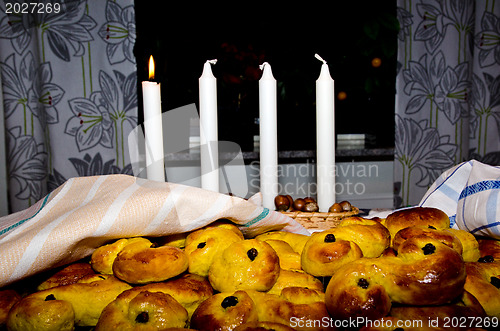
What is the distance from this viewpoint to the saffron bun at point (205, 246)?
1.59ft

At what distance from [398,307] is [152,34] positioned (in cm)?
250

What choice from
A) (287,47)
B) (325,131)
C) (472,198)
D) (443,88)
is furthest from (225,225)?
(287,47)

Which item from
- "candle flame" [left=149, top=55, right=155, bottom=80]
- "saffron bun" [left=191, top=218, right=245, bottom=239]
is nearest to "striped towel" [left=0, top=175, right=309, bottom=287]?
"saffron bun" [left=191, top=218, right=245, bottom=239]

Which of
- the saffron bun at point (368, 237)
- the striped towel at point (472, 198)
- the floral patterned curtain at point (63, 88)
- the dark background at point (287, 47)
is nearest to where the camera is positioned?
the saffron bun at point (368, 237)

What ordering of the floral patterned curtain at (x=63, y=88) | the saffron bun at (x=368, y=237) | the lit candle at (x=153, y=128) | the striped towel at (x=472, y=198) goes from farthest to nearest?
1. the floral patterned curtain at (x=63, y=88)
2. the lit candle at (x=153, y=128)
3. the striped towel at (x=472, y=198)
4. the saffron bun at (x=368, y=237)

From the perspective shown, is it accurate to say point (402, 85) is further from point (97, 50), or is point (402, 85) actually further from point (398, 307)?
point (398, 307)

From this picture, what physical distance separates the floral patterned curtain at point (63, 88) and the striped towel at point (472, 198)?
1.85m

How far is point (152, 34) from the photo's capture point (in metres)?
2.49

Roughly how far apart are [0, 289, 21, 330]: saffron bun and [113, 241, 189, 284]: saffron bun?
0.42 feet

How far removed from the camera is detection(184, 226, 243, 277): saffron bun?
0.48 m

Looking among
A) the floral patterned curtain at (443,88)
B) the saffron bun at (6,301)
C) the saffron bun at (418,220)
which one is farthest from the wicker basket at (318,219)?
the floral patterned curtain at (443,88)

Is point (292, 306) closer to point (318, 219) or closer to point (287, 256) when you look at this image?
point (287, 256)

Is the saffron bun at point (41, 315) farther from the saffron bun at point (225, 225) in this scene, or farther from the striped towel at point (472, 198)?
the striped towel at point (472, 198)

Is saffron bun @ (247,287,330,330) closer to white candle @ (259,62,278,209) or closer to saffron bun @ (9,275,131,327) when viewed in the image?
saffron bun @ (9,275,131,327)
